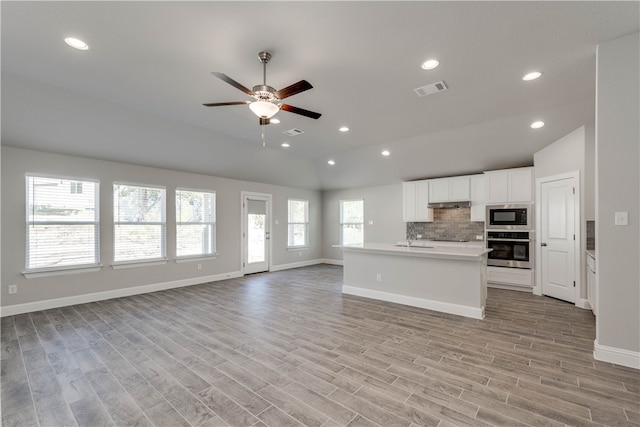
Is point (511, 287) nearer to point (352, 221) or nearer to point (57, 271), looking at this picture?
point (352, 221)

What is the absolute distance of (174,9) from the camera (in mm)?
2195

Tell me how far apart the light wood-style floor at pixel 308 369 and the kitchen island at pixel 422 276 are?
0.26 metres

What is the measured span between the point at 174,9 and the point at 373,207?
687 centimetres

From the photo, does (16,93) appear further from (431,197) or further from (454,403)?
(431,197)

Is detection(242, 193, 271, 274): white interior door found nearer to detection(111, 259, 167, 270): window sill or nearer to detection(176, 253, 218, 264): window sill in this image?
detection(176, 253, 218, 264): window sill

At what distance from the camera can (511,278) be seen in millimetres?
5691

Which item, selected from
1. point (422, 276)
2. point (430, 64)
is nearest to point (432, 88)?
point (430, 64)

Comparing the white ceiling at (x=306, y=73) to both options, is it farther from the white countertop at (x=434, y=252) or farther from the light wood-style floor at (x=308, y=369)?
the light wood-style floor at (x=308, y=369)

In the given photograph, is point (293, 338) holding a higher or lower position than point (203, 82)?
lower

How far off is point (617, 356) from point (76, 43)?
573cm

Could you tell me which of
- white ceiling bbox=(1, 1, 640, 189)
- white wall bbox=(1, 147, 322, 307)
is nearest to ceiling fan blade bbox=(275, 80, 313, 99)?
white ceiling bbox=(1, 1, 640, 189)

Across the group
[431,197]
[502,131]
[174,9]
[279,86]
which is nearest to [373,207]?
[431,197]

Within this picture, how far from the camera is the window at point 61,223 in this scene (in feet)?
14.6

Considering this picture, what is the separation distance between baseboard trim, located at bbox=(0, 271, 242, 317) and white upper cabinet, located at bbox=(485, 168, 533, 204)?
6200mm
